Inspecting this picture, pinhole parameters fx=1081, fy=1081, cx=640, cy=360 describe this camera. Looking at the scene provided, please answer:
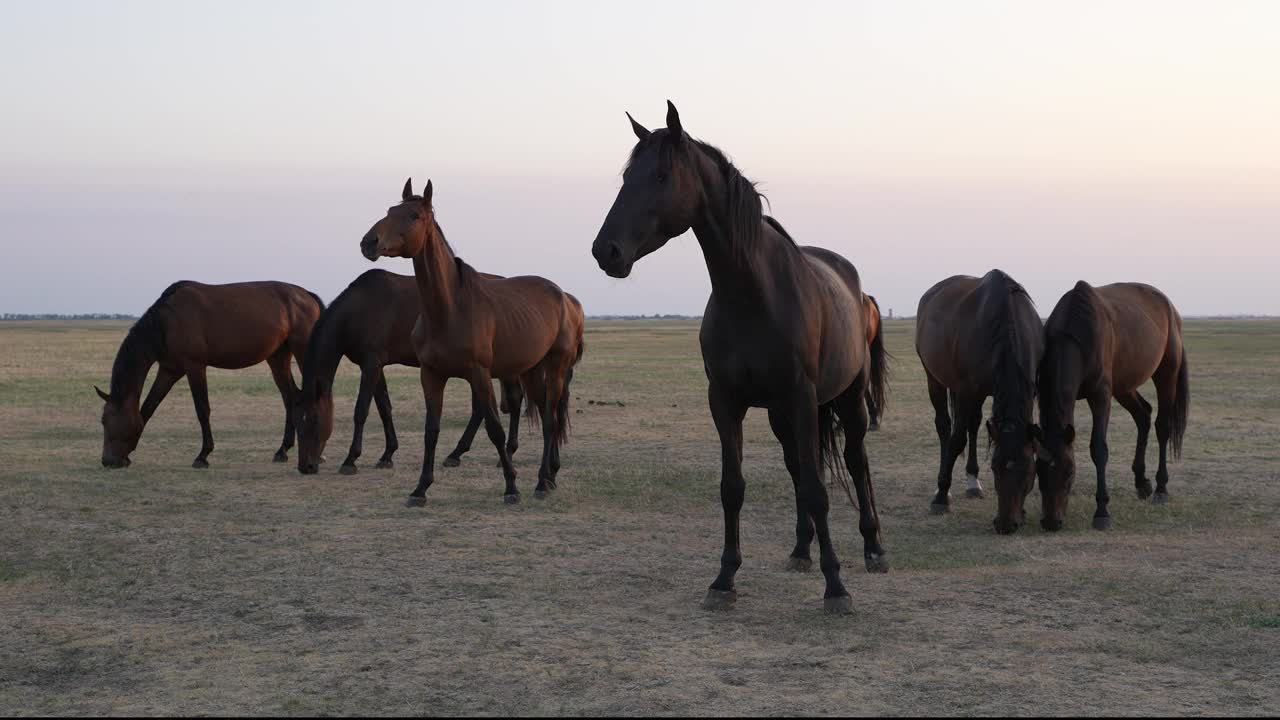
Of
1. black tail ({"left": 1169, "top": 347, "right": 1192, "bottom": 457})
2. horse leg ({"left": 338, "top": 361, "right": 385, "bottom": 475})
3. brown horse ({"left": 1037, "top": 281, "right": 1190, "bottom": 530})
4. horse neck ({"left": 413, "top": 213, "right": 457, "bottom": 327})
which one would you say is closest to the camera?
brown horse ({"left": 1037, "top": 281, "right": 1190, "bottom": 530})

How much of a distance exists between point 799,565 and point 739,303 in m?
2.01

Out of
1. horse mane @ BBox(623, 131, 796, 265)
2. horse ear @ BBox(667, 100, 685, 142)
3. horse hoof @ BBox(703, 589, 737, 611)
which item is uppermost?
horse ear @ BBox(667, 100, 685, 142)

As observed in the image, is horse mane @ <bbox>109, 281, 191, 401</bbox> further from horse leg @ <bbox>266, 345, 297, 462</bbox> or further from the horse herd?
horse leg @ <bbox>266, 345, 297, 462</bbox>

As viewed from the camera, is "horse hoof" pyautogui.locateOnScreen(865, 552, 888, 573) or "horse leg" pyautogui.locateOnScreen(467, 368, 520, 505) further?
"horse leg" pyautogui.locateOnScreen(467, 368, 520, 505)

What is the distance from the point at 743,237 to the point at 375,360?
7.33 metres

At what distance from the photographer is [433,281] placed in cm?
997

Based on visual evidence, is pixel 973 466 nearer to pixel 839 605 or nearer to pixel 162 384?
pixel 839 605

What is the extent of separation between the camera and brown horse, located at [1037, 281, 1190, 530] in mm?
8375

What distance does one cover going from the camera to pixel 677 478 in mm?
11258

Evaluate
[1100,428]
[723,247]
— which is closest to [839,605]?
[723,247]

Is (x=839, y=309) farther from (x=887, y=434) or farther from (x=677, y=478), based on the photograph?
(x=887, y=434)

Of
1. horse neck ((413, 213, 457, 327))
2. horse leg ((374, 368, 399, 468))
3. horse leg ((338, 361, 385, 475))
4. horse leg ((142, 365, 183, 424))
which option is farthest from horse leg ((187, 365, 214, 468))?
horse neck ((413, 213, 457, 327))

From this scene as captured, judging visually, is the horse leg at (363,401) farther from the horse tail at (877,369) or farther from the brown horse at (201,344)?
the horse tail at (877,369)

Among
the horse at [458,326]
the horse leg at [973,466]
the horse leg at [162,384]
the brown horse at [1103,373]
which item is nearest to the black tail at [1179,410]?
the brown horse at [1103,373]
